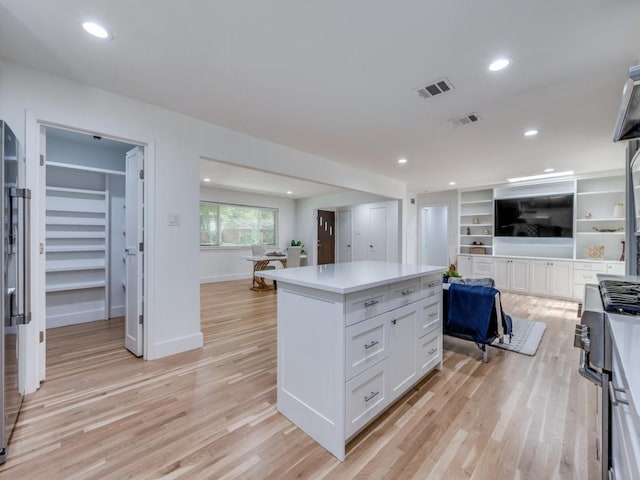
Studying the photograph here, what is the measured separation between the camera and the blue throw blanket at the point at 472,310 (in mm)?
2707

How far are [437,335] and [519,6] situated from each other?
229cm

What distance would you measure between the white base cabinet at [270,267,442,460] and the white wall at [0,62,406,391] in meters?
1.52

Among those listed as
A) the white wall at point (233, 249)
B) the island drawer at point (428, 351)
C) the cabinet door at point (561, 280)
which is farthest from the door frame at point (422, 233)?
the island drawer at point (428, 351)

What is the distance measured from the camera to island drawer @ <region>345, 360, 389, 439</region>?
1.58 metres

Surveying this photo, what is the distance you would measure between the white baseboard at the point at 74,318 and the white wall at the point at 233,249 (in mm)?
3198

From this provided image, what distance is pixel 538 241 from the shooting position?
6211 millimetres

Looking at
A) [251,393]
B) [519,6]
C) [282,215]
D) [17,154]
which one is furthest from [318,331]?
[282,215]

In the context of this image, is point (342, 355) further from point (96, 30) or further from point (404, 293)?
point (96, 30)

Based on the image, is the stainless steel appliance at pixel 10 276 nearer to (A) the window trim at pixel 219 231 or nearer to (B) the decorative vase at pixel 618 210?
(A) the window trim at pixel 219 231

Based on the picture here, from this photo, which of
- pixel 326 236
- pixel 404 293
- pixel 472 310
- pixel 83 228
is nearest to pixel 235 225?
pixel 326 236

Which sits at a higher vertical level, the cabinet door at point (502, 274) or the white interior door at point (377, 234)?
the white interior door at point (377, 234)

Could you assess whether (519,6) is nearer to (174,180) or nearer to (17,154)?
(174,180)

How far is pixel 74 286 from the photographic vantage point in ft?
12.2

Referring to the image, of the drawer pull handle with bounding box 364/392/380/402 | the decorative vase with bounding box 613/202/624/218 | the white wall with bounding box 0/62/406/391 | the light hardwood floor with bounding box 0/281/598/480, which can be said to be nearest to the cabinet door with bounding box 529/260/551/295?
the decorative vase with bounding box 613/202/624/218
